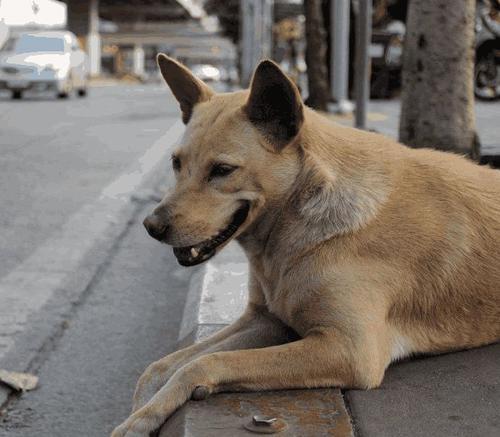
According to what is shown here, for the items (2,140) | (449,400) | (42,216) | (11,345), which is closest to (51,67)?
(2,140)

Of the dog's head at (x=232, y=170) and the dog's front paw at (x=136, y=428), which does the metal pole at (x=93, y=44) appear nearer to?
the dog's head at (x=232, y=170)

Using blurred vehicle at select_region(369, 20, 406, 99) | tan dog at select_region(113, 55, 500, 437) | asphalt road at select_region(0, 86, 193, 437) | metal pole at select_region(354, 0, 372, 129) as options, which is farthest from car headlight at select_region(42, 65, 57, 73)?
tan dog at select_region(113, 55, 500, 437)

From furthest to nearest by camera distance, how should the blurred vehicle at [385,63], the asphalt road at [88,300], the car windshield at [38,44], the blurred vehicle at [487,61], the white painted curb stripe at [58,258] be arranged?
1. the car windshield at [38,44]
2. the blurred vehicle at [385,63]
3. the blurred vehicle at [487,61]
4. the white painted curb stripe at [58,258]
5. the asphalt road at [88,300]

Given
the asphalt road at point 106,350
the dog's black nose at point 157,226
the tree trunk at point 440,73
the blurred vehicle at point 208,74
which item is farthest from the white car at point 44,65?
the blurred vehicle at point 208,74

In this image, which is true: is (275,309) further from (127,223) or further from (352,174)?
(127,223)

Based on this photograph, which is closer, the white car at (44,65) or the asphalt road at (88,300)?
the asphalt road at (88,300)

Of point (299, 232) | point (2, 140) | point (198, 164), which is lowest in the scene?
point (2, 140)

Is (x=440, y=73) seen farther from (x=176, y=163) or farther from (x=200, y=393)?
(x=200, y=393)

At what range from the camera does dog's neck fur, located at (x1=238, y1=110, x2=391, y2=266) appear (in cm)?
345

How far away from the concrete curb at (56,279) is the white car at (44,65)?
64.5 feet

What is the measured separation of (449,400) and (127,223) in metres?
5.34

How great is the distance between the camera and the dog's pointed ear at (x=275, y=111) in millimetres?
3463

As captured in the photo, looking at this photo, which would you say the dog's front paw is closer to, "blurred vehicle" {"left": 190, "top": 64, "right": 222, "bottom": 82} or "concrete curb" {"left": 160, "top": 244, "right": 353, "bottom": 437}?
"concrete curb" {"left": 160, "top": 244, "right": 353, "bottom": 437}

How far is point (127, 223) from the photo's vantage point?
26.9 feet
